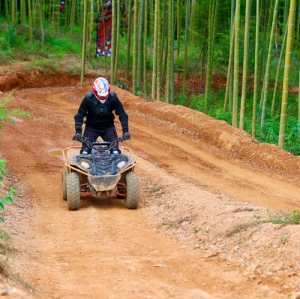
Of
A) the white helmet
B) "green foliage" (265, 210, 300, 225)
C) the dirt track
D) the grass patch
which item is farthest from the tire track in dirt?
the white helmet

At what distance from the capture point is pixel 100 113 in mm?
7887

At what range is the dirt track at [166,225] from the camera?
15.3ft

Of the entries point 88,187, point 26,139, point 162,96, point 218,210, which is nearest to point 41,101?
point 162,96

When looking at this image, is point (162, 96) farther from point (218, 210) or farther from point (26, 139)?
point (218, 210)

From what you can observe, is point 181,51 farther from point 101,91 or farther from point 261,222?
point 261,222

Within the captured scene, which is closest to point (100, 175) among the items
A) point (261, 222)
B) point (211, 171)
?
point (261, 222)

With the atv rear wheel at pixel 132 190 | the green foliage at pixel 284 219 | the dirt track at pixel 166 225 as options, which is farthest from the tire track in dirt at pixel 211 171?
the green foliage at pixel 284 219

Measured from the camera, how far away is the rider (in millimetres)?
7785

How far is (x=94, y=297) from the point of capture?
4.27 metres

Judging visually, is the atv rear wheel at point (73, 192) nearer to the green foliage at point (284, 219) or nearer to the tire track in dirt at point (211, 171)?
the tire track in dirt at point (211, 171)

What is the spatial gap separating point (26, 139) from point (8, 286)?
822 centimetres

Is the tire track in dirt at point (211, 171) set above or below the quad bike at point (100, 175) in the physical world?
below

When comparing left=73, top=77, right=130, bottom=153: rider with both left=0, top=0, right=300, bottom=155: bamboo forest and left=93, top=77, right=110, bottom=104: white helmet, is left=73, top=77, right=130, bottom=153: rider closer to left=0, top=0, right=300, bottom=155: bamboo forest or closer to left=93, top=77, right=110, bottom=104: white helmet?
left=93, top=77, right=110, bottom=104: white helmet

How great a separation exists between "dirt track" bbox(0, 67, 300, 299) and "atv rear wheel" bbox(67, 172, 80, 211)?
0.12 m
